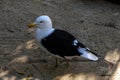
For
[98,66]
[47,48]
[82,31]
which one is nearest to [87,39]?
[82,31]

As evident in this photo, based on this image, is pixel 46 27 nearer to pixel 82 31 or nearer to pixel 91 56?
pixel 91 56

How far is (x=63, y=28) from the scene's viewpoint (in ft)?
18.5

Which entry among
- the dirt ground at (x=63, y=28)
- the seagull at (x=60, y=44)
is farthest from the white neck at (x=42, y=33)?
the dirt ground at (x=63, y=28)

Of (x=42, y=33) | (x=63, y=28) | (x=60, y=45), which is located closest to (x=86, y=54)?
(x=60, y=45)

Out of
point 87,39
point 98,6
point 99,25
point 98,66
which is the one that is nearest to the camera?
point 98,66

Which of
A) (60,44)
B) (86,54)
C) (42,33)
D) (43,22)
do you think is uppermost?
(43,22)

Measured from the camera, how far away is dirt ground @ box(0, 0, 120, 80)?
461 cm

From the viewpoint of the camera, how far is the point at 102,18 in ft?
19.7

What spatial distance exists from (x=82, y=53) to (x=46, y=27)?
21.8 inches

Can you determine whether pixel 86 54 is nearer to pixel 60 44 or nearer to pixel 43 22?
pixel 60 44

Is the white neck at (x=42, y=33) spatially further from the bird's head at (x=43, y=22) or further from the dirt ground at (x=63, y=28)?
the dirt ground at (x=63, y=28)

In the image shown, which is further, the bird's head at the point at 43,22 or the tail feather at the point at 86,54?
the bird's head at the point at 43,22

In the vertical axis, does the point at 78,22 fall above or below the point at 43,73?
above

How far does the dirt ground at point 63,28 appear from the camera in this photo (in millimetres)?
4605
